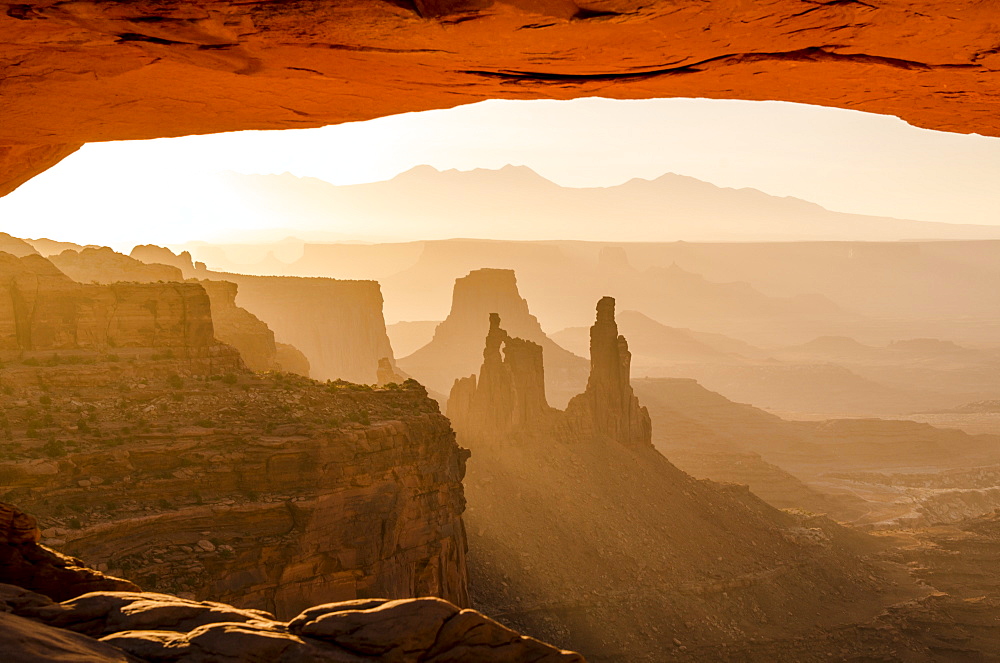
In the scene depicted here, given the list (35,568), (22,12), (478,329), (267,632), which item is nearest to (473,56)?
(22,12)

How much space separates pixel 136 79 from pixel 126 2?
264 centimetres

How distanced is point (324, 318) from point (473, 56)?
9845cm

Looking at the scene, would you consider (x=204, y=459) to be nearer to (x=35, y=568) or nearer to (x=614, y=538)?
(x=35, y=568)

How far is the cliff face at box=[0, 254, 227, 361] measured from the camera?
32656 mm

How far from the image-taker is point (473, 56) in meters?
9.75

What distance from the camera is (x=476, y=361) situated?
453 ft

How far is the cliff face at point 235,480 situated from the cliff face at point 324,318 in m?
64.9

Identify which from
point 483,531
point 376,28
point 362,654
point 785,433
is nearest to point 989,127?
point 376,28

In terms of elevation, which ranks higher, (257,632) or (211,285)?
(257,632)

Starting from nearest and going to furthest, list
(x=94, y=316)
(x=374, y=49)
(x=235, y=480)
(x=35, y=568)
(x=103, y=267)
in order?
(x=374, y=49)
(x=35, y=568)
(x=235, y=480)
(x=94, y=316)
(x=103, y=267)

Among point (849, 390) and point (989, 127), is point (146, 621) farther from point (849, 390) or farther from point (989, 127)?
point (849, 390)

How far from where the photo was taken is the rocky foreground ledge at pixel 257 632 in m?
9.25

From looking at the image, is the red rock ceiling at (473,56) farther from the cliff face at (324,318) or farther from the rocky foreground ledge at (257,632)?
the cliff face at (324,318)

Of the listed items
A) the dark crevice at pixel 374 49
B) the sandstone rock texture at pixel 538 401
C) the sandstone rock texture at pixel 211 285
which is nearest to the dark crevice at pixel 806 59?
the dark crevice at pixel 374 49
